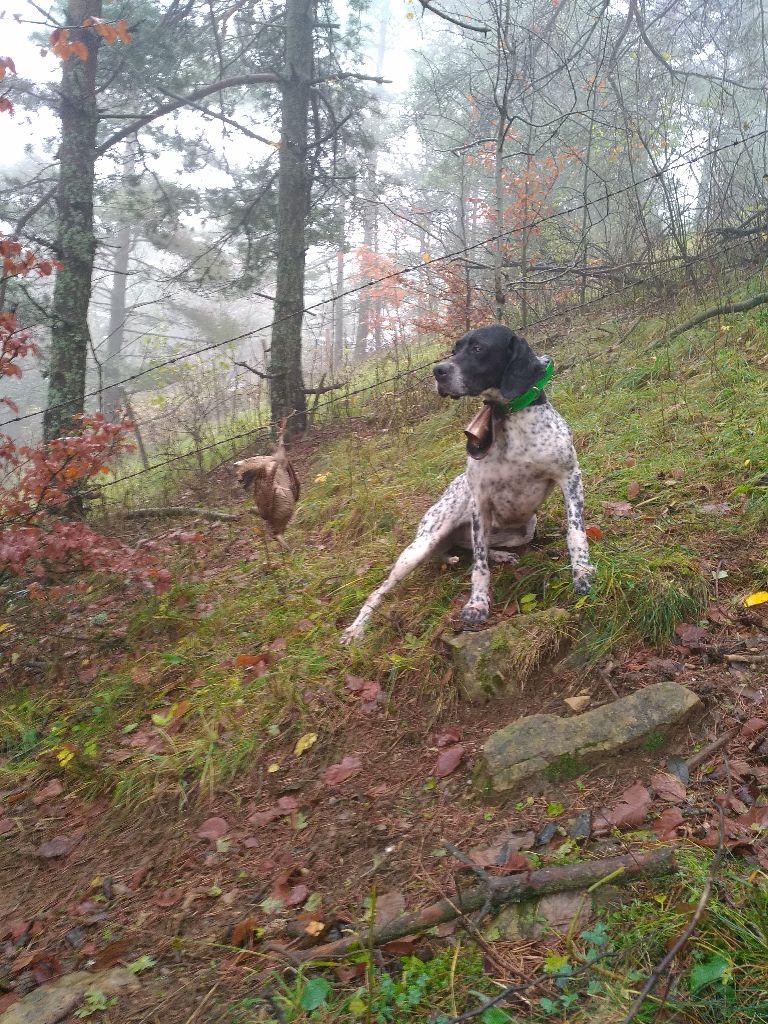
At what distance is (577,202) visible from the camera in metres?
16.8

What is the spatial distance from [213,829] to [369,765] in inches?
27.4

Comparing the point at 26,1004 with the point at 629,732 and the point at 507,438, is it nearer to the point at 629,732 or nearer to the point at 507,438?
the point at 629,732

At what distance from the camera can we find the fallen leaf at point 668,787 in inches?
95.1

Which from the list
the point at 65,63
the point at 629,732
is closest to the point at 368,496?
the point at 629,732

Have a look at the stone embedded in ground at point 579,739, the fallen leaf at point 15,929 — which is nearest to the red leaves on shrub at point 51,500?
the fallen leaf at point 15,929

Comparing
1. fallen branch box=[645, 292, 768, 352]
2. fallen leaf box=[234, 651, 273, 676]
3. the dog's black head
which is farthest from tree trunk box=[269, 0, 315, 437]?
the dog's black head

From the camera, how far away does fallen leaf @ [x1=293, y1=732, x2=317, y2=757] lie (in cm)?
338

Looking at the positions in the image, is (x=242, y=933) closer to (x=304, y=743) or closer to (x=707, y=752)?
(x=304, y=743)

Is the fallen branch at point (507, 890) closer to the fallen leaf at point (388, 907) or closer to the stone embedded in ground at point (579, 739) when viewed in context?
the fallen leaf at point (388, 907)

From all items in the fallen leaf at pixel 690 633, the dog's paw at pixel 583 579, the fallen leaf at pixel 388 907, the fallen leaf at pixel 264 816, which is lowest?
the fallen leaf at pixel 264 816

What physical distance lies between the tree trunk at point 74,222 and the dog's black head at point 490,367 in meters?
4.57

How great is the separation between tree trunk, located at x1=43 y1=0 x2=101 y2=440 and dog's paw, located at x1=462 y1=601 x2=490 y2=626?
478cm

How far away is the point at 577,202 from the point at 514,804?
1674 cm

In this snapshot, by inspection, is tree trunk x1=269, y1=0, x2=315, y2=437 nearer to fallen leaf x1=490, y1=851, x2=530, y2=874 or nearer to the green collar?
the green collar
